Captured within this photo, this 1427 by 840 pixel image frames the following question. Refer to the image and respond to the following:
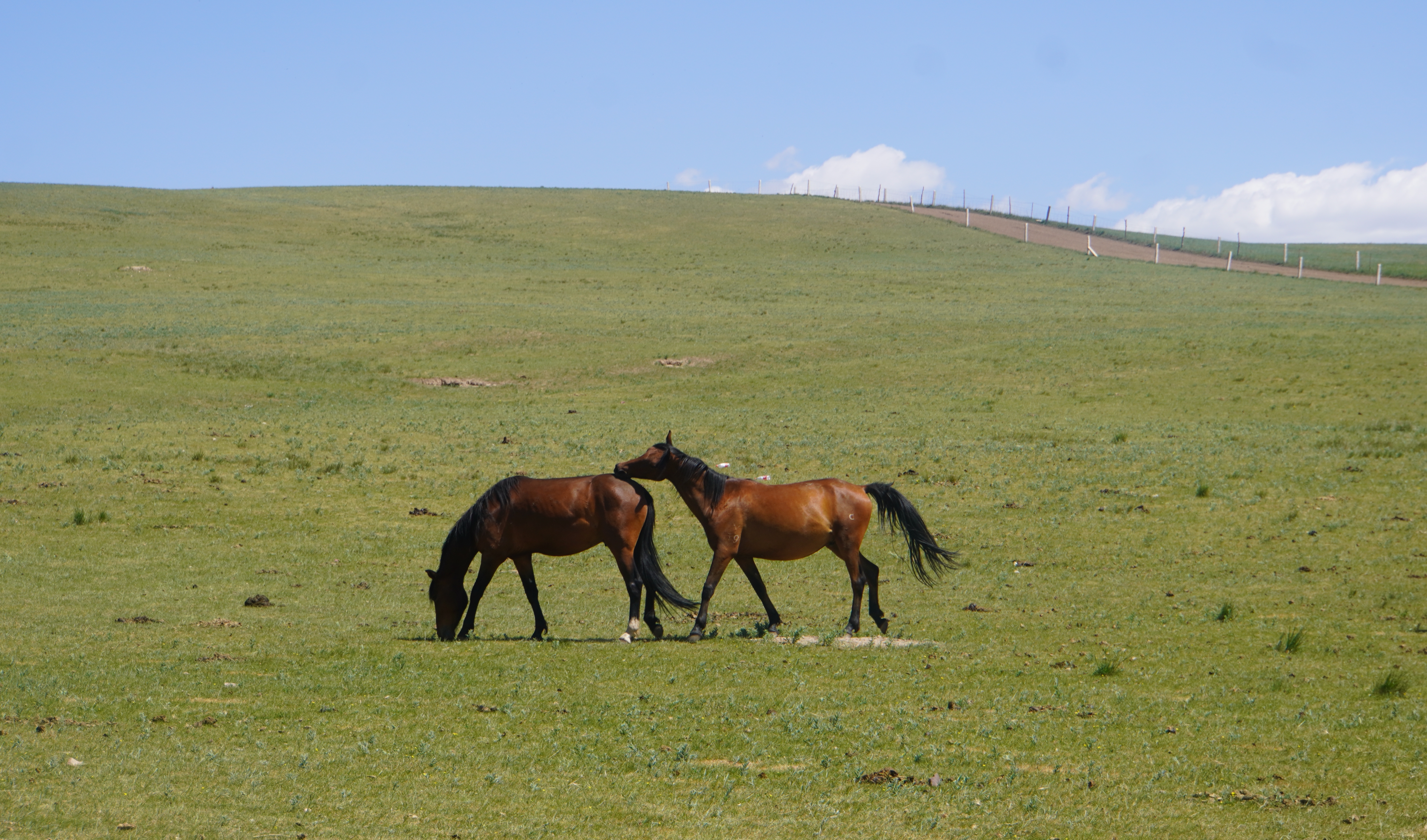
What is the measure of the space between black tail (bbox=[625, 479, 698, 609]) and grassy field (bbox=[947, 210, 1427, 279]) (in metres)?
77.3

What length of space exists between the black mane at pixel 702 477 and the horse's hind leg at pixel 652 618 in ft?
3.72

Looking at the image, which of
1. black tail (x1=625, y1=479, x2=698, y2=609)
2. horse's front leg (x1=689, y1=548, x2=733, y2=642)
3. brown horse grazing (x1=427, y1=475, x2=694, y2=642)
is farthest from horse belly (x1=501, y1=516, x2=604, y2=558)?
horse's front leg (x1=689, y1=548, x2=733, y2=642)

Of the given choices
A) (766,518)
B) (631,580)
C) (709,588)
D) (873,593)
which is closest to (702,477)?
(766,518)

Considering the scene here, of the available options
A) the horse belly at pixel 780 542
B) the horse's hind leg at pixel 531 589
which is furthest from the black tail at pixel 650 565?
the horse's hind leg at pixel 531 589

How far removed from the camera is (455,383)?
38.5 meters

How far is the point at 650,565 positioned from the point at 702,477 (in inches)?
43.4

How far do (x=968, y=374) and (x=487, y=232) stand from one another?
51407 mm

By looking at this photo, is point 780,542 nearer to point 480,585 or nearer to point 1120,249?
point 480,585

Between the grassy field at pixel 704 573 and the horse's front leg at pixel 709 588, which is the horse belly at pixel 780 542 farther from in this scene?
the grassy field at pixel 704 573

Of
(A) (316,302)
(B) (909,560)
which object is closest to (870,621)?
(B) (909,560)

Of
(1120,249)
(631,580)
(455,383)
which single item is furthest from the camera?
(1120,249)

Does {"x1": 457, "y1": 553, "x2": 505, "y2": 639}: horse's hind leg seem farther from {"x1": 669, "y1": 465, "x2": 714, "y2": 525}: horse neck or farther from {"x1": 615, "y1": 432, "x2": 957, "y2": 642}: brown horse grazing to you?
{"x1": 669, "y1": 465, "x2": 714, "y2": 525}: horse neck

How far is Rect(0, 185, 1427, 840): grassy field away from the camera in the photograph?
8305 millimetres

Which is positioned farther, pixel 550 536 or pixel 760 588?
pixel 550 536
